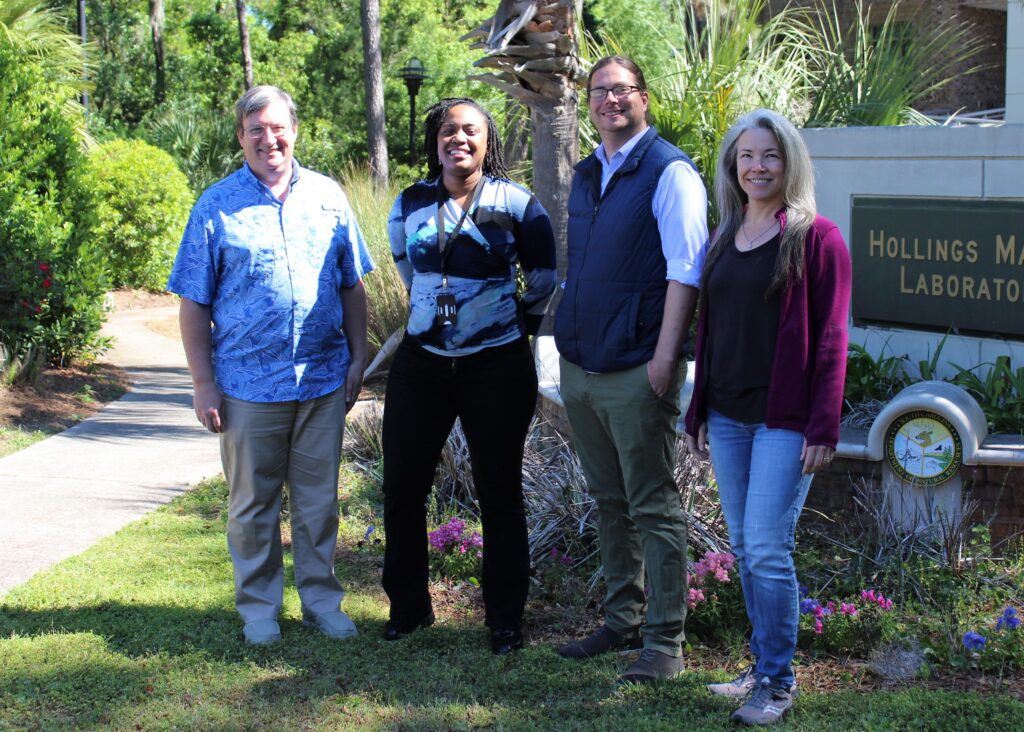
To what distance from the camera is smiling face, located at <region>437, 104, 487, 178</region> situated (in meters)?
4.04

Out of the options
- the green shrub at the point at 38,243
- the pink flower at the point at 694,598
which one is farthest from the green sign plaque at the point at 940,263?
the green shrub at the point at 38,243

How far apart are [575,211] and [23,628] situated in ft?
8.74

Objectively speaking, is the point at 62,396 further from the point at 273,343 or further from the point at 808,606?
the point at 808,606

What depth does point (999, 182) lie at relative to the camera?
5273mm

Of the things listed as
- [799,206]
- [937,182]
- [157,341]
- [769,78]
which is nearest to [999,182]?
[937,182]

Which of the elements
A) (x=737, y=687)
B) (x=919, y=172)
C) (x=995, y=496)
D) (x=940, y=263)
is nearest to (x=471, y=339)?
(x=737, y=687)

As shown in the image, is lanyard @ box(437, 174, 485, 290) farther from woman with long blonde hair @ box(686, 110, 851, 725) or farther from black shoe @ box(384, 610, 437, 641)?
black shoe @ box(384, 610, 437, 641)

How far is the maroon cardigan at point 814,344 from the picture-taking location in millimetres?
3277

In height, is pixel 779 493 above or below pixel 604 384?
below

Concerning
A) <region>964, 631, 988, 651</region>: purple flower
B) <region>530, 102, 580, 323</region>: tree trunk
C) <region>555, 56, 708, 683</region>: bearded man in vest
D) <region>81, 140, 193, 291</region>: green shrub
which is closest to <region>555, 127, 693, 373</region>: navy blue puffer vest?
<region>555, 56, 708, 683</region>: bearded man in vest

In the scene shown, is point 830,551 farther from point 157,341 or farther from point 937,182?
point 157,341

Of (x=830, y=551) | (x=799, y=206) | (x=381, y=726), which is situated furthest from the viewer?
(x=830, y=551)

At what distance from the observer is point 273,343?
4.18 m

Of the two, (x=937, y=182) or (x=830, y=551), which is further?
(x=937, y=182)
